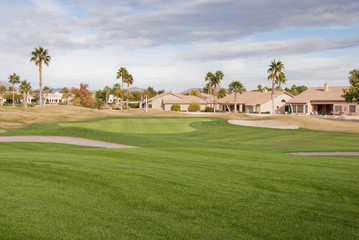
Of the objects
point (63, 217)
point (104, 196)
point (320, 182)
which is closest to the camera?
point (63, 217)

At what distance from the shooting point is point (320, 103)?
75.4 meters

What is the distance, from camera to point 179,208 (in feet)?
23.8

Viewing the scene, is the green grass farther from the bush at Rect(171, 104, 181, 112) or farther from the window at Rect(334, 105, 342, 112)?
the bush at Rect(171, 104, 181, 112)

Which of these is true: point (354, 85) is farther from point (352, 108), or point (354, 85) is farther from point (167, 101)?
point (167, 101)

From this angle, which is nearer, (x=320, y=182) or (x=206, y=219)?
(x=206, y=219)

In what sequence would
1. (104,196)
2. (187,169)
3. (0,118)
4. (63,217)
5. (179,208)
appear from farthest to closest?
(0,118) < (187,169) < (104,196) < (179,208) < (63,217)

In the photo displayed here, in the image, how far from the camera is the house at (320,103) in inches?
2835

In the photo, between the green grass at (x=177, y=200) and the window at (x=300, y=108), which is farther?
the window at (x=300, y=108)

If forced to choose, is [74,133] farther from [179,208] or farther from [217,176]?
[179,208]

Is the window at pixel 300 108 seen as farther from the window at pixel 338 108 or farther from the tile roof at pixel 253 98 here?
the tile roof at pixel 253 98

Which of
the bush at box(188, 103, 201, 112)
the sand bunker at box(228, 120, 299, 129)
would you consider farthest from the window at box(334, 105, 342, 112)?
the sand bunker at box(228, 120, 299, 129)

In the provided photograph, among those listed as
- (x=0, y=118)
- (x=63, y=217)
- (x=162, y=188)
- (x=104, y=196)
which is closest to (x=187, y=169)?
(x=162, y=188)

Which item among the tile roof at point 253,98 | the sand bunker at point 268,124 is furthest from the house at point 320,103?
the sand bunker at point 268,124

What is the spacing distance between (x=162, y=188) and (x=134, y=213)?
1.82 metres
